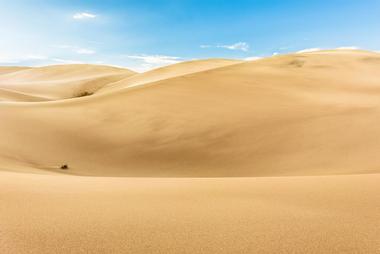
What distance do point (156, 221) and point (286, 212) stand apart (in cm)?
84

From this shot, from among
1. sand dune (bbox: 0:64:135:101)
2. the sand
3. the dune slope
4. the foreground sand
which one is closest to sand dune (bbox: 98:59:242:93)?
sand dune (bbox: 0:64:135:101)

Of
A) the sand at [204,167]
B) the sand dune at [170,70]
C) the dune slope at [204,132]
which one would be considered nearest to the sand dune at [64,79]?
the sand dune at [170,70]

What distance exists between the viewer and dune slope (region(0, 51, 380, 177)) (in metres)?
6.29

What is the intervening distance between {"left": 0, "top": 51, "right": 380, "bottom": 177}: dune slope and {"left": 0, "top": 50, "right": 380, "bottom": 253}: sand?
42mm

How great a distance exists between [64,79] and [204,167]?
56.1 m

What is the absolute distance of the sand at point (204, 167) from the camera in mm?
1896

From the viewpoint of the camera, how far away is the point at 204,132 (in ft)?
27.7

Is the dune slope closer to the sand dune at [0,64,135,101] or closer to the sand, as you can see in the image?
the sand

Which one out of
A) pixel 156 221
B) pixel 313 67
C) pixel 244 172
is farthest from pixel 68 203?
pixel 313 67

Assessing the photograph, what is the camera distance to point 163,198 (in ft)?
9.11

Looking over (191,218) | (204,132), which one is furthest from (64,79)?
(191,218)

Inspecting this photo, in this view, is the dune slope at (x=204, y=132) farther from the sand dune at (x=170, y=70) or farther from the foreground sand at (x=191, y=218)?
the sand dune at (x=170, y=70)

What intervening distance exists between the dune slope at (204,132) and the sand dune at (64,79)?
3003cm

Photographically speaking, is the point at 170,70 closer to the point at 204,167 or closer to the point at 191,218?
the point at 204,167
